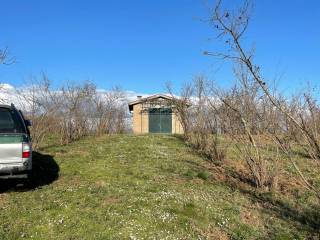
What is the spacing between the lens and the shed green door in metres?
40.6

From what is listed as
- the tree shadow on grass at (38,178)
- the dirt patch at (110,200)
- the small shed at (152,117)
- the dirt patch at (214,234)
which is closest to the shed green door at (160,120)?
the small shed at (152,117)

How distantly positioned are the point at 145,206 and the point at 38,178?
3.71 meters

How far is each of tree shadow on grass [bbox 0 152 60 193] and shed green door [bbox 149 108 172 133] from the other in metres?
26.9

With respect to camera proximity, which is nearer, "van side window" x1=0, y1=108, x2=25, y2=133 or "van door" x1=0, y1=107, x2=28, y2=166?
"van door" x1=0, y1=107, x2=28, y2=166

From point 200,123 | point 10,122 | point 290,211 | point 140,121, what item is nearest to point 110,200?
point 10,122

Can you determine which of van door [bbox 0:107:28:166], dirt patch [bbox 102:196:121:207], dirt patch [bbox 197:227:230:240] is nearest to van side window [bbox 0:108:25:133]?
van door [bbox 0:107:28:166]

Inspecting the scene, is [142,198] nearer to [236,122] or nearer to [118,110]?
[236,122]

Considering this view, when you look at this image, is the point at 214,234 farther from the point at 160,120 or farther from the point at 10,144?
the point at 160,120

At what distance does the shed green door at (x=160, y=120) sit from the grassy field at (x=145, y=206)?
90.0 feet

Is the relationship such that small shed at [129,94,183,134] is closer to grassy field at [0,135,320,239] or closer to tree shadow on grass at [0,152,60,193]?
tree shadow on grass at [0,152,60,193]

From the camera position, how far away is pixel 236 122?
39.9 ft

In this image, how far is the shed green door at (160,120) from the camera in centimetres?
4056

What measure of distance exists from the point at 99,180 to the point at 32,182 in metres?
1.62

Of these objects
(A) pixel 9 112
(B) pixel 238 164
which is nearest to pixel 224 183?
(B) pixel 238 164
